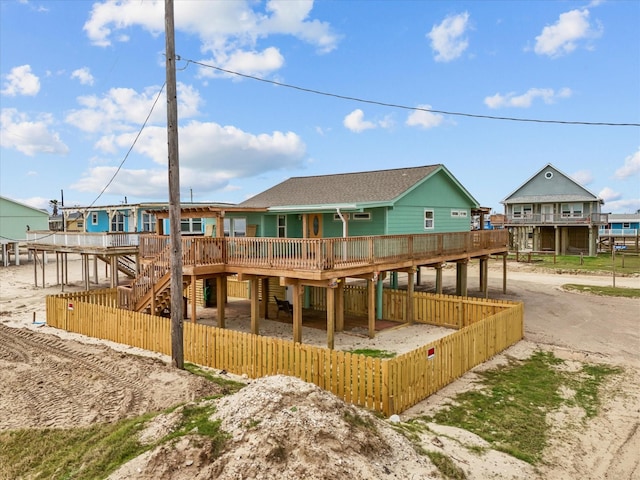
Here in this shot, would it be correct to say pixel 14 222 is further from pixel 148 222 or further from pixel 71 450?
pixel 71 450

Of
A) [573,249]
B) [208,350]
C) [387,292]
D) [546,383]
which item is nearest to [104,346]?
[208,350]

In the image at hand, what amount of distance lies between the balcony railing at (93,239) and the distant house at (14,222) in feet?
69.8

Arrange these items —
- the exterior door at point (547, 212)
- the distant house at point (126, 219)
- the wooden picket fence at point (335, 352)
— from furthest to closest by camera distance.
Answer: the exterior door at point (547, 212) → the distant house at point (126, 219) → the wooden picket fence at point (335, 352)

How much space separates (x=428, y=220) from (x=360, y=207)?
24.3 feet

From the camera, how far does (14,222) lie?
48312mm

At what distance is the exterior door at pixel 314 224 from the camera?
2247 centimetres

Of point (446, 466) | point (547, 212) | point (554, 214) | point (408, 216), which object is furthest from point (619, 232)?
point (446, 466)

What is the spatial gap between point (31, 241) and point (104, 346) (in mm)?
21308

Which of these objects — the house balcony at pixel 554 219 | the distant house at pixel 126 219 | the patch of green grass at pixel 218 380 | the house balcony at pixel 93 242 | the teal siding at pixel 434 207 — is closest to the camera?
the patch of green grass at pixel 218 380

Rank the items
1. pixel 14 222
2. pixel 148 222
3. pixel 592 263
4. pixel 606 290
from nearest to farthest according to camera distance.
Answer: pixel 606 290 < pixel 148 222 < pixel 592 263 < pixel 14 222

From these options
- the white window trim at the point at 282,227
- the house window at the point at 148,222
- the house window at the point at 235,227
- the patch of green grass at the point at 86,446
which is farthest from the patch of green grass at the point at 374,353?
the house window at the point at 148,222

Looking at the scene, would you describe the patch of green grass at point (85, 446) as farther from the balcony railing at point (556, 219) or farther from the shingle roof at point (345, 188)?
the balcony railing at point (556, 219)

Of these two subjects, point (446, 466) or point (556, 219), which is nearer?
point (446, 466)

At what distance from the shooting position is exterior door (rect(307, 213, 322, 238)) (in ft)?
73.7
